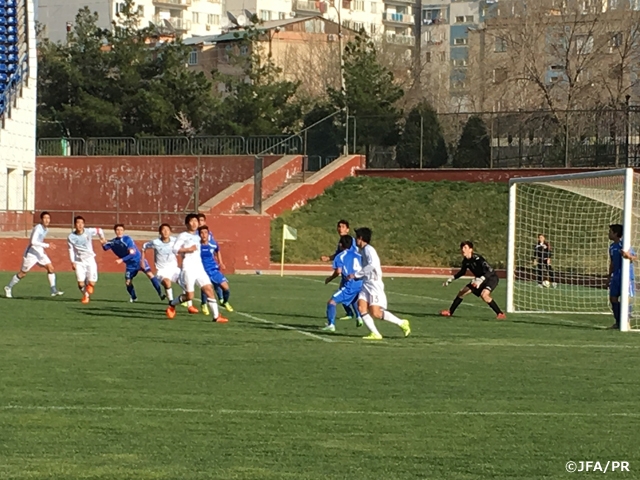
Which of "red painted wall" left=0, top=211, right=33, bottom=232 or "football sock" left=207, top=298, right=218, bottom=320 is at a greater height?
"red painted wall" left=0, top=211, right=33, bottom=232

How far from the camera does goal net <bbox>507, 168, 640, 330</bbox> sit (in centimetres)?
2111

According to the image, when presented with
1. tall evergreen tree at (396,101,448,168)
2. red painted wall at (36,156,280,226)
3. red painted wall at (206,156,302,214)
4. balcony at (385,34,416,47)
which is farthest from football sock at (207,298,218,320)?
balcony at (385,34,416,47)

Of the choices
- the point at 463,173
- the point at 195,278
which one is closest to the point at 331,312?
the point at 195,278

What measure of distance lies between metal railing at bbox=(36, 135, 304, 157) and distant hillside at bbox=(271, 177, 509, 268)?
369 centimetres

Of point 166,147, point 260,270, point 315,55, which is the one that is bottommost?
point 260,270

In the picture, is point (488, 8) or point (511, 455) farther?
point (488, 8)

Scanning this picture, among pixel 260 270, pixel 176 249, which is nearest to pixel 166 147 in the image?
pixel 260 270

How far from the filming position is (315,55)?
7694 cm

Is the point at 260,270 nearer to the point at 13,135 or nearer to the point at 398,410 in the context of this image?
the point at 13,135

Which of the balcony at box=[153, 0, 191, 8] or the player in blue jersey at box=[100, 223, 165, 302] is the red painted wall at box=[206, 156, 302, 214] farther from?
the balcony at box=[153, 0, 191, 8]

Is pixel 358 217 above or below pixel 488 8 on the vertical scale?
below

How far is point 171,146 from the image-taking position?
47.1 meters

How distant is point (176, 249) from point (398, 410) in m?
8.30

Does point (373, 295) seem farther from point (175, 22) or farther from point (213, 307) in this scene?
point (175, 22)
